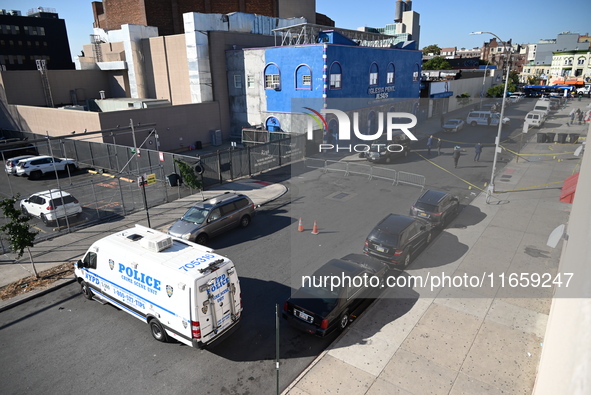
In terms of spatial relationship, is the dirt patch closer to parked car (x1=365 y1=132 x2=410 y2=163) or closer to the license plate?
the license plate

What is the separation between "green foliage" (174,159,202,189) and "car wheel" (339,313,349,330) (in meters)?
14.4

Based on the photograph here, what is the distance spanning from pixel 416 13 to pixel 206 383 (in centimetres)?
19436

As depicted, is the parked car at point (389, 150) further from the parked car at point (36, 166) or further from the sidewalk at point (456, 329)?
the parked car at point (36, 166)

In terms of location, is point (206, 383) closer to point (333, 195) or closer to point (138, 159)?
point (333, 195)

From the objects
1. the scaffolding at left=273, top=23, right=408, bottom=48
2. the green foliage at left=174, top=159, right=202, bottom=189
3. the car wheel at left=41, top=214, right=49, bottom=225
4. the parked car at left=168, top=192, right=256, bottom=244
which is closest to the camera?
the parked car at left=168, top=192, right=256, bottom=244

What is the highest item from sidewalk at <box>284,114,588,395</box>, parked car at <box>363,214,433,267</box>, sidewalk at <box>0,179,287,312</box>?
parked car at <box>363,214,433,267</box>

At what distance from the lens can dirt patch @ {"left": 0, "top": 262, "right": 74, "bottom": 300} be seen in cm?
1288

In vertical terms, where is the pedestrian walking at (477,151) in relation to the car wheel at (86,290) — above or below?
above

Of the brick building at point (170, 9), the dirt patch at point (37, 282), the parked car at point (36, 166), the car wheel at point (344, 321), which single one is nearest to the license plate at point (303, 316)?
the car wheel at point (344, 321)

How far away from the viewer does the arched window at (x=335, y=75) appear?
3367cm

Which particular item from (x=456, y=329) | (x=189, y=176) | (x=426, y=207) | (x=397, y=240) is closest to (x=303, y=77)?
(x=189, y=176)

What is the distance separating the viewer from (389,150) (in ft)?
98.5

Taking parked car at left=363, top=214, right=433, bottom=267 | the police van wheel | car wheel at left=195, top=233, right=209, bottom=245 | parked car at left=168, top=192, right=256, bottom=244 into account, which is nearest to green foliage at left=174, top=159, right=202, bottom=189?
parked car at left=168, top=192, right=256, bottom=244

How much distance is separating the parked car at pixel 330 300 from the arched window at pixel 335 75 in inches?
1008
